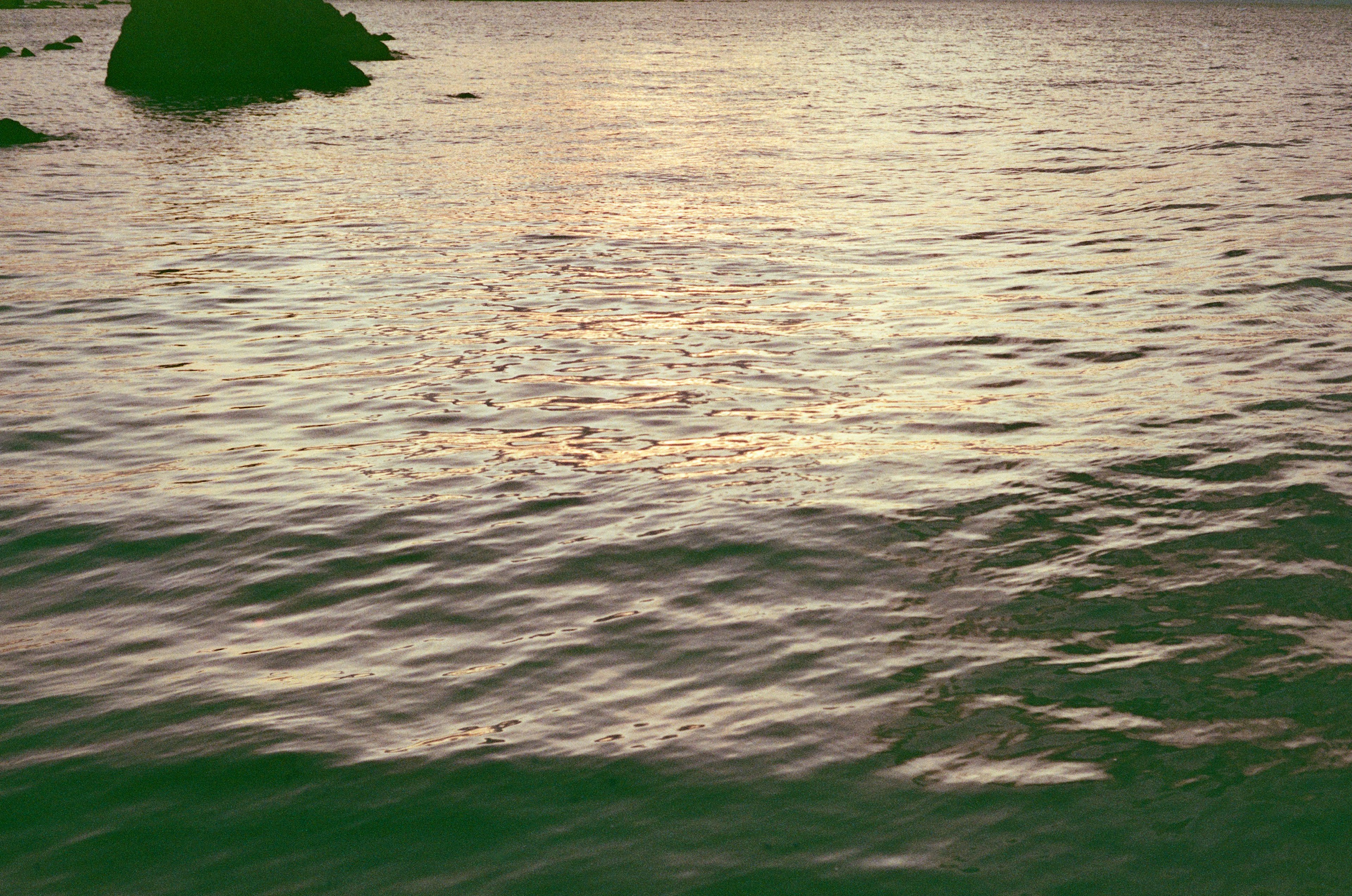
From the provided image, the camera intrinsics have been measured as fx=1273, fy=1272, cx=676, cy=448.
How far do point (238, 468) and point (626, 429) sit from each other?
2688 millimetres

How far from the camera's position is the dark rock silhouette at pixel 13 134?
2789 centimetres

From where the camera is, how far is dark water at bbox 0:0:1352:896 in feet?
15.1

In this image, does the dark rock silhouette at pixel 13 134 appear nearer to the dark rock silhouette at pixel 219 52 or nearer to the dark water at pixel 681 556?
the dark water at pixel 681 556

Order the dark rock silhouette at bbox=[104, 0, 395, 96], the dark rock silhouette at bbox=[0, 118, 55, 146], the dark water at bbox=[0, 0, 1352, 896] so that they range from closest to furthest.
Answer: the dark water at bbox=[0, 0, 1352, 896] < the dark rock silhouette at bbox=[0, 118, 55, 146] < the dark rock silhouette at bbox=[104, 0, 395, 96]

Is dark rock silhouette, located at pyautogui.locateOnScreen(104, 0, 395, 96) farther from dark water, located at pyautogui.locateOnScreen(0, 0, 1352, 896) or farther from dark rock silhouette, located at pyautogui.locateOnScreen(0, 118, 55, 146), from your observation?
dark water, located at pyautogui.locateOnScreen(0, 0, 1352, 896)

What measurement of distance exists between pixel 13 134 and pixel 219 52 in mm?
15789

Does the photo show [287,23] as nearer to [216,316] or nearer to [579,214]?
[579,214]

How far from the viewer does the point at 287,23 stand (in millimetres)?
43812

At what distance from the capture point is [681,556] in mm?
6980

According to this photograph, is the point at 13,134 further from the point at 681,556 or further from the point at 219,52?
the point at 681,556

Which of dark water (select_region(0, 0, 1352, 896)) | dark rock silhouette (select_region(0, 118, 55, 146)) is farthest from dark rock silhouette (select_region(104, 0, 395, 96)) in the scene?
dark water (select_region(0, 0, 1352, 896))

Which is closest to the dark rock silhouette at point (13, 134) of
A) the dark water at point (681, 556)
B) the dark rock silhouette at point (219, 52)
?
the dark water at point (681, 556)

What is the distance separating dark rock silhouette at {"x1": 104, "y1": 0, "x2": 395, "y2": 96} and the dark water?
26779mm

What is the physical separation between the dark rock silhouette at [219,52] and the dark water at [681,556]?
2678 centimetres
